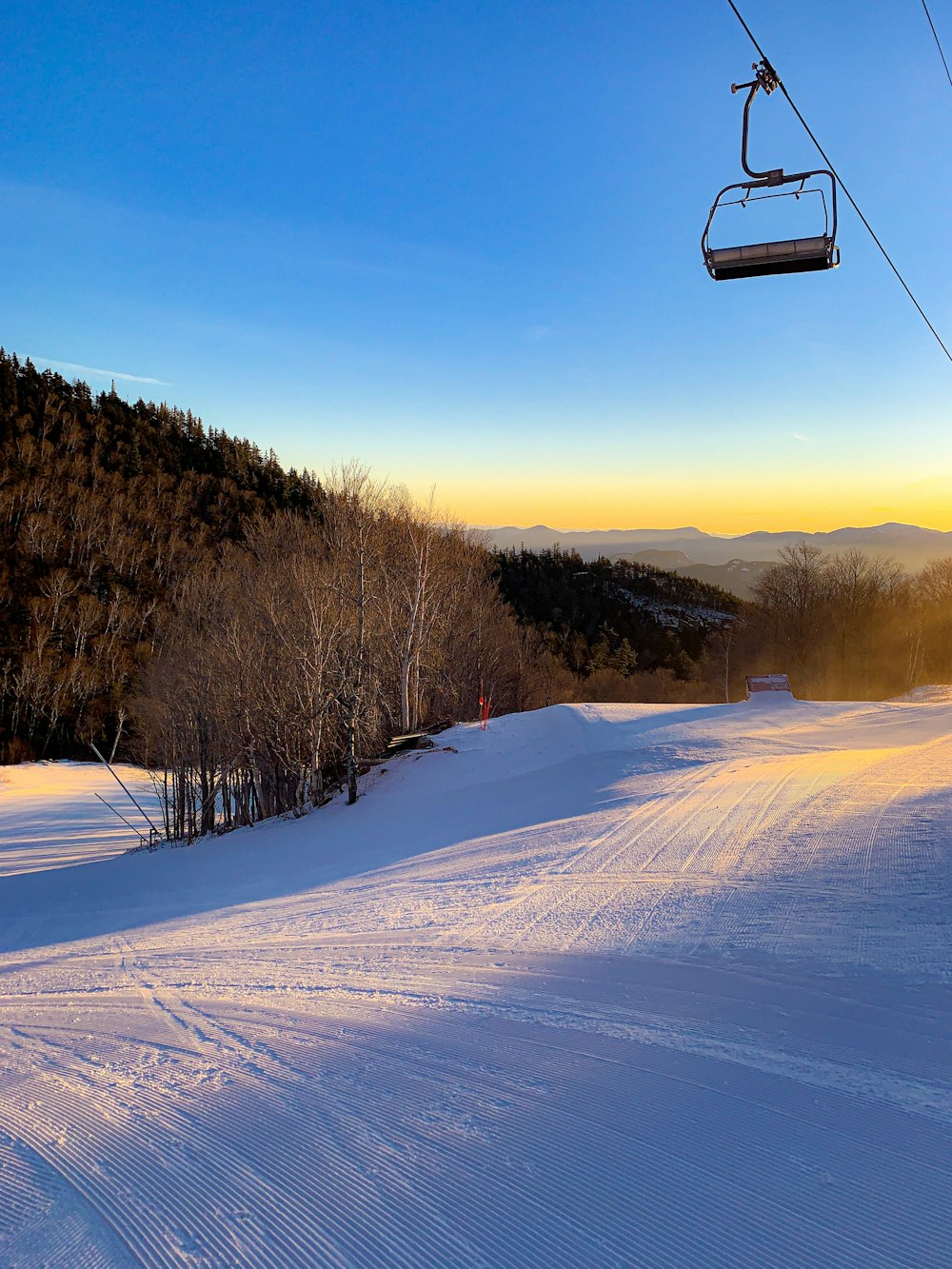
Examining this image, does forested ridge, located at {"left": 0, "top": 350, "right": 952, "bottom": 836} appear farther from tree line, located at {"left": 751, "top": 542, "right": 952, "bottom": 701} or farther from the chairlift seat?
the chairlift seat

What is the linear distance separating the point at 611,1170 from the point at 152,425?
115361mm

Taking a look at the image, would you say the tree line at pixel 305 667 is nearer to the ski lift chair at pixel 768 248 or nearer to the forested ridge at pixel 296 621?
the forested ridge at pixel 296 621

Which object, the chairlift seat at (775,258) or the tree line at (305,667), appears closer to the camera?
the chairlift seat at (775,258)

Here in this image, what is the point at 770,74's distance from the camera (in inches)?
257

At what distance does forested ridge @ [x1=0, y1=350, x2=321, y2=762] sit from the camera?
52.9 meters

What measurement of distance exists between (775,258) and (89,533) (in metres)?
67.8

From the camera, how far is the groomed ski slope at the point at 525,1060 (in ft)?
9.46

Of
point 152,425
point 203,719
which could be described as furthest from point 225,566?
point 152,425

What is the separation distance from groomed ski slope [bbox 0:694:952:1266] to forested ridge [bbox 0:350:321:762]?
28268mm

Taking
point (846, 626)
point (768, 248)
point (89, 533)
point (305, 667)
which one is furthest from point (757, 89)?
point (89, 533)

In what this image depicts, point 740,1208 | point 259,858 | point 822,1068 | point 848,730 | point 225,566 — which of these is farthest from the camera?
point 225,566

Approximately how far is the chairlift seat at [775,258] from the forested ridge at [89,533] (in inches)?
1147

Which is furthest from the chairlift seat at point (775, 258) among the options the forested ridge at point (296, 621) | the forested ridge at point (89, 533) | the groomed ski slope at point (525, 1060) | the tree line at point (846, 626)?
the tree line at point (846, 626)

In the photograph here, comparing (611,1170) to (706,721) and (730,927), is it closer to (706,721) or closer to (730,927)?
(730,927)
